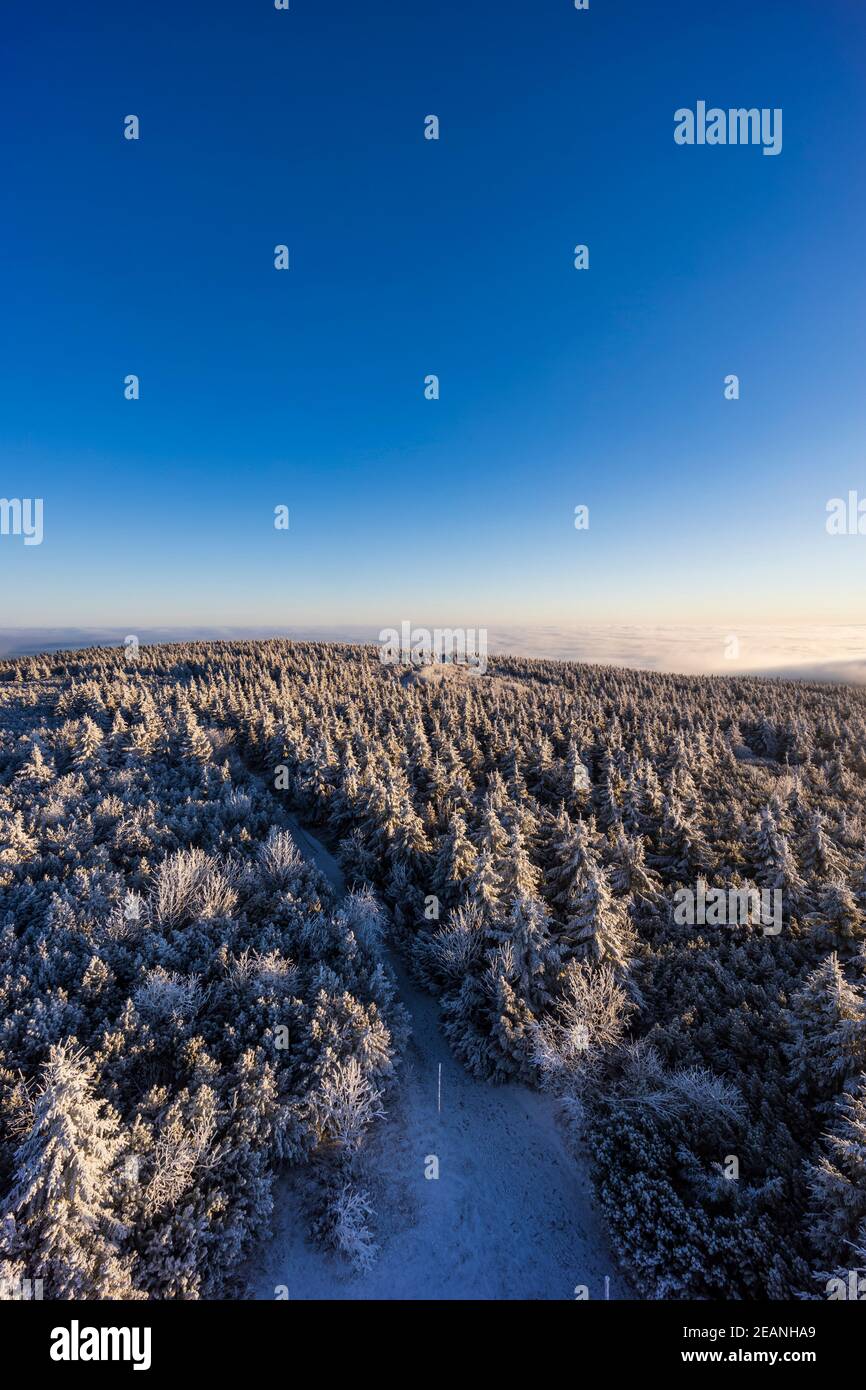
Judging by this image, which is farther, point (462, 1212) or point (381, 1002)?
point (381, 1002)

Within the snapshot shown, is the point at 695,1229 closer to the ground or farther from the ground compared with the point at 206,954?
closer to the ground

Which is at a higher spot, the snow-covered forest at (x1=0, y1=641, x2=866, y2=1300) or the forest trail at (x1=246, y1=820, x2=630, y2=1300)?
the snow-covered forest at (x1=0, y1=641, x2=866, y2=1300)

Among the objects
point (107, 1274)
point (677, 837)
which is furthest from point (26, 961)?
point (677, 837)

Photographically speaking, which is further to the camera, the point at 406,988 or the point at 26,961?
the point at 406,988

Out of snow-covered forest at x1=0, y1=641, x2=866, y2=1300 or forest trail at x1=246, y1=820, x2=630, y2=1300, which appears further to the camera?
forest trail at x1=246, y1=820, x2=630, y2=1300

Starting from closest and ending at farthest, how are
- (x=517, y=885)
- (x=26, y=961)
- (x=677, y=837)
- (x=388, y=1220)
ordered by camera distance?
(x=388, y=1220)
(x=26, y=961)
(x=517, y=885)
(x=677, y=837)
